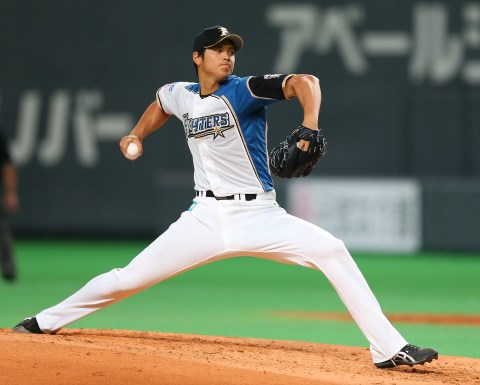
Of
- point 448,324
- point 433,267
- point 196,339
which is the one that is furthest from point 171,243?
point 433,267

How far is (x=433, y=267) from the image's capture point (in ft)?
43.9

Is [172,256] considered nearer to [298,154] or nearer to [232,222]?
[232,222]

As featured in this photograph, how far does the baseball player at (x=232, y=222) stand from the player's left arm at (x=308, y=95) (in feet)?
0.10

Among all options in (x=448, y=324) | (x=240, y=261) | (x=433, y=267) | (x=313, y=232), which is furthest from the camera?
(x=240, y=261)

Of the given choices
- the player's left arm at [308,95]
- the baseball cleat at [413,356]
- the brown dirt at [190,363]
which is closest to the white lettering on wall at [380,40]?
the brown dirt at [190,363]

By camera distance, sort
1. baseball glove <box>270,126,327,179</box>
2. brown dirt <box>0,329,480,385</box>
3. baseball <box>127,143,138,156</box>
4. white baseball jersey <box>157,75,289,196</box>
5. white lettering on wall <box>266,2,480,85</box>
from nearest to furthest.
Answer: brown dirt <box>0,329,480,385</box>, baseball glove <box>270,126,327,179</box>, white baseball jersey <box>157,75,289,196</box>, baseball <box>127,143,138,156</box>, white lettering on wall <box>266,2,480,85</box>

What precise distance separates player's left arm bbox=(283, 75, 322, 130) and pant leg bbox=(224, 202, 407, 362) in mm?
663

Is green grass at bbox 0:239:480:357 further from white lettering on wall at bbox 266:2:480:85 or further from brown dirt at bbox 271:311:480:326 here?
white lettering on wall at bbox 266:2:480:85

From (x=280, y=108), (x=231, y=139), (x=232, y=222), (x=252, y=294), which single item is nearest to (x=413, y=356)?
(x=232, y=222)

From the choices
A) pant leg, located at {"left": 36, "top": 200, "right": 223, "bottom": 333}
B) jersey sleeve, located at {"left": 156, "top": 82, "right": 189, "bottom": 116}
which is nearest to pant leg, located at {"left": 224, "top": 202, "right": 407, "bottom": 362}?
pant leg, located at {"left": 36, "top": 200, "right": 223, "bottom": 333}

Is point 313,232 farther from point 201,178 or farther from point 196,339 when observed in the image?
point 196,339

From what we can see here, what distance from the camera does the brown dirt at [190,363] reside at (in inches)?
206

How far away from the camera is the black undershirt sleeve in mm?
5918

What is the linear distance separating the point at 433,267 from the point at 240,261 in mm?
2469
